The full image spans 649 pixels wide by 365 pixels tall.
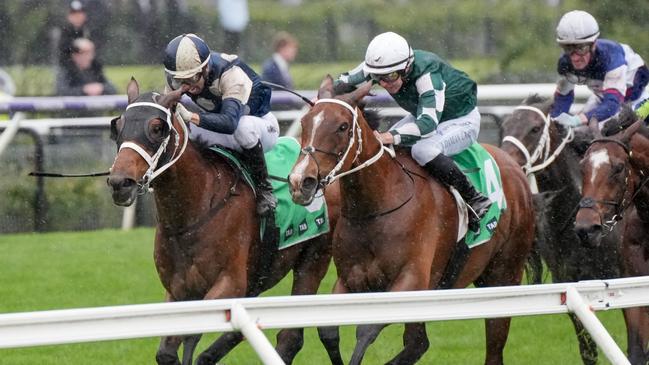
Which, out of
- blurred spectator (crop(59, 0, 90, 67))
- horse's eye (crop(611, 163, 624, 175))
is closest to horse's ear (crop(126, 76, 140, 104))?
horse's eye (crop(611, 163, 624, 175))

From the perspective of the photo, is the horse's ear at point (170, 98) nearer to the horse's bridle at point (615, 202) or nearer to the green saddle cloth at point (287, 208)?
the green saddle cloth at point (287, 208)

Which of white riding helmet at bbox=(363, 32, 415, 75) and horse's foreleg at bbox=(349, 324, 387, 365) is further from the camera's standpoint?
white riding helmet at bbox=(363, 32, 415, 75)

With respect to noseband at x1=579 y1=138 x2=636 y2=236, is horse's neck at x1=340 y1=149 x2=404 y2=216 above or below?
above

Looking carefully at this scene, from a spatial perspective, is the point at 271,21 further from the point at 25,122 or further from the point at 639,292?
the point at 639,292

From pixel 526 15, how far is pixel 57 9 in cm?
593

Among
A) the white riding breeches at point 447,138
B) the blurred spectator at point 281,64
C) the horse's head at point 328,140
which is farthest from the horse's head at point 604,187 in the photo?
the blurred spectator at point 281,64

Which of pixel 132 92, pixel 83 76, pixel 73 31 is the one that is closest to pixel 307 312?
pixel 132 92

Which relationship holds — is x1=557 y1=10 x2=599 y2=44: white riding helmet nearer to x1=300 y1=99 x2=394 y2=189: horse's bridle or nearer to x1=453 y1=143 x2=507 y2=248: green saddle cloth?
x1=453 y1=143 x2=507 y2=248: green saddle cloth

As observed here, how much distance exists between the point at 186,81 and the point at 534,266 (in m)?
2.79

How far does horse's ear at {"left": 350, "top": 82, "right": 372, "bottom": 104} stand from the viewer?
625 cm

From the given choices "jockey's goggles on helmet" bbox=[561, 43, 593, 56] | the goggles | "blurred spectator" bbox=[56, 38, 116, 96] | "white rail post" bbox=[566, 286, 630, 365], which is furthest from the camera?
"blurred spectator" bbox=[56, 38, 116, 96]

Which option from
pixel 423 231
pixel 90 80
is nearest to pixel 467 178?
pixel 423 231

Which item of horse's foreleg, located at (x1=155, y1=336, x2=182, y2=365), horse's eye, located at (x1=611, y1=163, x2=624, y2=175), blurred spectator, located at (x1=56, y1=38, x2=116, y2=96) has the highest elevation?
horse's eye, located at (x1=611, y1=163, x2=624, y2=175)

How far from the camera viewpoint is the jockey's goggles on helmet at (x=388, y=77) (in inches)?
259
